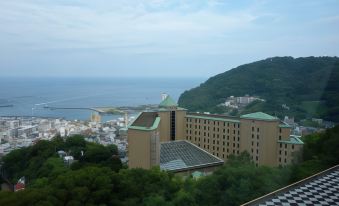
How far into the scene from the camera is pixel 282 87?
1210 cm

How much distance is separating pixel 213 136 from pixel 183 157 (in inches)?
55.0

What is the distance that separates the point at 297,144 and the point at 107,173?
4781 millimetres

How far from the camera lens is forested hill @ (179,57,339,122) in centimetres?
686

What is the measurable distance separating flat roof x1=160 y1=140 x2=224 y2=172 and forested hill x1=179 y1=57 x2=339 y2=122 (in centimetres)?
282

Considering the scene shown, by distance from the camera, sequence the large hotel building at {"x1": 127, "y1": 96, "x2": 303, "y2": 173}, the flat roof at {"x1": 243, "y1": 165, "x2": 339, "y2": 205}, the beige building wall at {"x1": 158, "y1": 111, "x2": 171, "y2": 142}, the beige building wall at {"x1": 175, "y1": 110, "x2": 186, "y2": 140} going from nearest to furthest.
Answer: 1. the flat roof at {"x1": 243, "y1": 165, "x2": 339, "y2": 205}
2. the large hotel building at {"x1": 127, "y1": 96, "x2": 303, "y2": 173}
3. the beige building wall at {"x1": 158, "y1": 111, "x2": 171, "y2": 142}
4. the beige building wall at {"x1": 175, "y1": 110, "x2": 186, "y2": 140}

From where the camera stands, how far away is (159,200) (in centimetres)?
437

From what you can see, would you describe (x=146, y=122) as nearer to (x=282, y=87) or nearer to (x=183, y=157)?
(x=183, y=157)

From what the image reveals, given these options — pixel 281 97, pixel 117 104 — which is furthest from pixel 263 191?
pixel 117 104

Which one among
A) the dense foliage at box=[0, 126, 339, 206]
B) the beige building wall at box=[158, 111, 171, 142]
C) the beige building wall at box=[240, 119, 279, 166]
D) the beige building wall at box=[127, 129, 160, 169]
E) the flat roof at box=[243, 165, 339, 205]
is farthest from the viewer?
the beige building wall at box=[158, 111, 171, 142]

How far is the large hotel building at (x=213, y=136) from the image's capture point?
8.17m

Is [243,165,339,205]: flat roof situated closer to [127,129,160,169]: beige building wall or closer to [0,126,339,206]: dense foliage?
[0,126,339,206]: dense foliage

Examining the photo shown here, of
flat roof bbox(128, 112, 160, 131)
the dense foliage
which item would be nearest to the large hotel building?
flat roof bbox(128, 112, 160, 131)

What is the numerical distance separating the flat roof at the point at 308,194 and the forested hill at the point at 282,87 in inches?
144

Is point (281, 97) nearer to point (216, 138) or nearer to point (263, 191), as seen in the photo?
point (216, 138)
